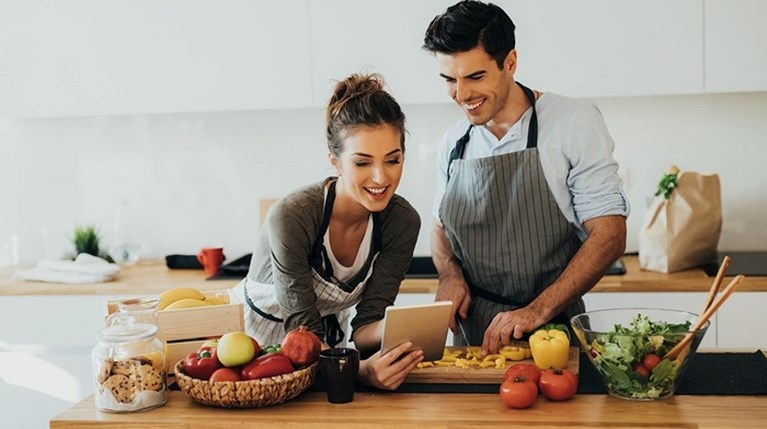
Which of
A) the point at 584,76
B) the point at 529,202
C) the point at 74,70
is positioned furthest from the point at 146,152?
the point at 529,202

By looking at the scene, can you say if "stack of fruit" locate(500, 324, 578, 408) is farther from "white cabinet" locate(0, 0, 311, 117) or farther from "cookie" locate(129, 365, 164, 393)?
"white cabinet" locate(0, 0, 311, 117)

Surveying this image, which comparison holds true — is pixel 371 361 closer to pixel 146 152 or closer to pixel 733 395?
pixel 733 395

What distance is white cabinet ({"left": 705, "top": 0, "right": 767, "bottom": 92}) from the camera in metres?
3.38

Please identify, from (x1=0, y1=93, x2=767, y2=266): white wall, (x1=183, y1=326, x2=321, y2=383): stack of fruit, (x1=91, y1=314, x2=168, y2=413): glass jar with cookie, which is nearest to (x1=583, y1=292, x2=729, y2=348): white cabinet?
(x1=0, y1=93, x2=767, y2=266): white wall

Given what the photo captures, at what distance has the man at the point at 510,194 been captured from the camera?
2428 millimetres

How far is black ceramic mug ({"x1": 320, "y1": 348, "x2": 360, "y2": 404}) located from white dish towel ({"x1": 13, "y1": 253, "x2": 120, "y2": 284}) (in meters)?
1.90

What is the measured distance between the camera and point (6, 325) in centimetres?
371

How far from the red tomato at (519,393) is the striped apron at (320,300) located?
2.12 feet

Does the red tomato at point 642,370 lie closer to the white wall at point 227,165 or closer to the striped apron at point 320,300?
the striped apron at point 320,300

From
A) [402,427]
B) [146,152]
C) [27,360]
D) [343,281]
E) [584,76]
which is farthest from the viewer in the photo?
[146,152]

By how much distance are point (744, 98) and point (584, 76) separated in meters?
0.75

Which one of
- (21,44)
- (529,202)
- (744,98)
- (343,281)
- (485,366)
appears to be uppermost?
(21,44)

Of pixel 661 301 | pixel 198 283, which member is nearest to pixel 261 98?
pixel 198 283

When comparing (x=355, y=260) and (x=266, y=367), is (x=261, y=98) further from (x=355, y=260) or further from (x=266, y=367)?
(x=266, y=367)
